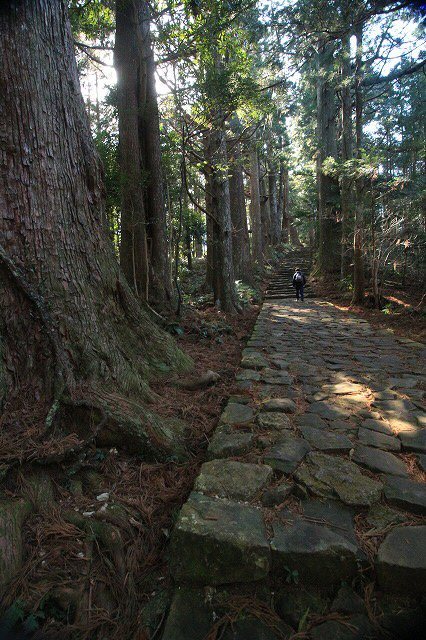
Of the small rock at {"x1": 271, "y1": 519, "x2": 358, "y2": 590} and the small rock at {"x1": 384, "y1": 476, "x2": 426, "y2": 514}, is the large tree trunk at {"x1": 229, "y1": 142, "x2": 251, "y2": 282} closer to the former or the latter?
the small rock at {"x1": 384, "y1": 476, "x2": 426, "y2": 514}

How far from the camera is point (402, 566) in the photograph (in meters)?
1.53

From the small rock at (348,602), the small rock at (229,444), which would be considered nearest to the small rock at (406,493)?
the small rock at (348,602)

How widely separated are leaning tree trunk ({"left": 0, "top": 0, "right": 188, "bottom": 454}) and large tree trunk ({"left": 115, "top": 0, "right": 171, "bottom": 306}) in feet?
10.2

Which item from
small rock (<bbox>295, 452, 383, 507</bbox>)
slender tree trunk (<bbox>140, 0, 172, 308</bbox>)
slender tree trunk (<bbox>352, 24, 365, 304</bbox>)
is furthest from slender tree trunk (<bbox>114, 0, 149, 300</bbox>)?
slender tree trunk (<bbox>352, 24, 365, 304</bbox>)

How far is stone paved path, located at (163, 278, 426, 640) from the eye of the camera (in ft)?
5.05

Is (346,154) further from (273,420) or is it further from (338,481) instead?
(338,481)

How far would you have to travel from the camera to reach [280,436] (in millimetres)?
2752

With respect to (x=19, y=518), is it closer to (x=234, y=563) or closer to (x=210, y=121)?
(x=234, y=563)

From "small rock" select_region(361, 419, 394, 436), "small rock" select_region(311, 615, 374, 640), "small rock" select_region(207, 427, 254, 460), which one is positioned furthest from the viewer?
"small rock" select_region(361, 419, 394, 436)

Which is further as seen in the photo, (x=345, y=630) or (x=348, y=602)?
(x=348, y=602)

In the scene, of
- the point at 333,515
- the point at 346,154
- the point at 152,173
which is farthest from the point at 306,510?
the point at 346,154

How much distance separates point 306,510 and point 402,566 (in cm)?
53

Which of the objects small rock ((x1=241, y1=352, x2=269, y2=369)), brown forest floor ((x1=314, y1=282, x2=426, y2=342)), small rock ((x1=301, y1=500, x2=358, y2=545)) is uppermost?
brown forest floor ((x1=314, y1=282, x2=426, y2=342))

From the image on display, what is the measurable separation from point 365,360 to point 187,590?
4237 mm
